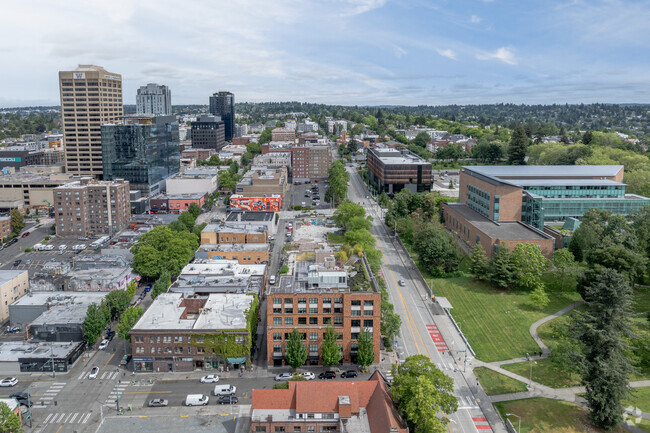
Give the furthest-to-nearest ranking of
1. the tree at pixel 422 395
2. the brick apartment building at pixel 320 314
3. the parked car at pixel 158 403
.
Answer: the brick apartment building at pixel 320 314, the parked car at pixel 158 403, the tree at pixel 422 395

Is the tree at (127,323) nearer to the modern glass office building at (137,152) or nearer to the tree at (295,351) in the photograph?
the tree at (295,351)

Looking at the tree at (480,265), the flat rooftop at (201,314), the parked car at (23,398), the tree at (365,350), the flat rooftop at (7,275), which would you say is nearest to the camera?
the parked car at (23,398)

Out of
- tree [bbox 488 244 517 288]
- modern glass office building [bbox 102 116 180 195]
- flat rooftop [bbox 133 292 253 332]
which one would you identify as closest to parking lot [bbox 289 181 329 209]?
modern glass office building [bbox 102 116 180 195]

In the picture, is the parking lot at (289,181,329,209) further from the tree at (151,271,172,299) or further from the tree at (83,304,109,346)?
the tree at (83,304,109,346)

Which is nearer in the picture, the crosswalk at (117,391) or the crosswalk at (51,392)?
the crosswalk at (51,392)

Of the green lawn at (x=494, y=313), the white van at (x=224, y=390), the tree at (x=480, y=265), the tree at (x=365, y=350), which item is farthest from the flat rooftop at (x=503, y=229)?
the white van at (x=224, y=390)

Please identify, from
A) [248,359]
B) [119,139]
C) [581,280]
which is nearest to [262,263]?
[248,359]

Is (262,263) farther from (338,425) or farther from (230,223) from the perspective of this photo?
(338,425)
